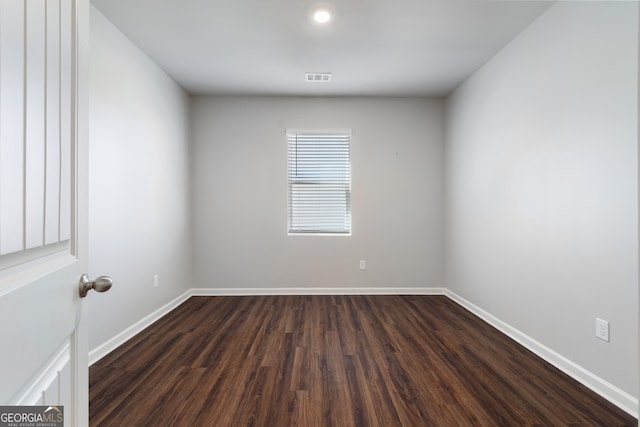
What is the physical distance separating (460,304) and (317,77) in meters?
3.16

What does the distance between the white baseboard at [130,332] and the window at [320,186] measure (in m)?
1.70

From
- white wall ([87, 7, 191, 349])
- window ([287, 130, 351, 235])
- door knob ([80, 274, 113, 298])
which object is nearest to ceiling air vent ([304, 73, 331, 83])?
window ([287, 130, 351, 235])

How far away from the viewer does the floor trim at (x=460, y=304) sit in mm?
1785

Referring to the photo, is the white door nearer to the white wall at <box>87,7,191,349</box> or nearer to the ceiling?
the white wall at <box>87,7,191,349</box>

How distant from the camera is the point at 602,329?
185 centimetres

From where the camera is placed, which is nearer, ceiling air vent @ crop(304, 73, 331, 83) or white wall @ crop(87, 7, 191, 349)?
white wall @ crop(87, 7, 191, 349)

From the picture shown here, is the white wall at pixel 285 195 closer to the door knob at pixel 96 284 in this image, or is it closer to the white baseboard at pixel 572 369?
the white baseboard at pixel 572 369

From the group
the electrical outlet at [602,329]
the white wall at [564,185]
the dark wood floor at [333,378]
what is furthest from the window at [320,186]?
the electrical outlet at [602,329]

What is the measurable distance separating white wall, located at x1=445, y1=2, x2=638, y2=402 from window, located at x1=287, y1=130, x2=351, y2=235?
1.61m

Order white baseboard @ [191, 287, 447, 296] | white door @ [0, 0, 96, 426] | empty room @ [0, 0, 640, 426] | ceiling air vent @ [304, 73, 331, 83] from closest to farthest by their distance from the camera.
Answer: white door @ [0, 0, 96, 426] → empty room @ [0, 0, 640, 426] → ceiling air vent @ [304, 73, 331, 83] → white baseboard @ [191, 287, 447, 296]

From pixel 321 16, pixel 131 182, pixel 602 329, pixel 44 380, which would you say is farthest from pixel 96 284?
pixel 602 329

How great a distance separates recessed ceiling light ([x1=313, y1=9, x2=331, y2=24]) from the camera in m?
2.30

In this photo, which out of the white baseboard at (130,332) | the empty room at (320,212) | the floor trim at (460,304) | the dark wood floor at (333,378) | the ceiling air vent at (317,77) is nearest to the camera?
the empty room at (320,212)

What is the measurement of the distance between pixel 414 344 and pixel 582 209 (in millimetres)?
1569
